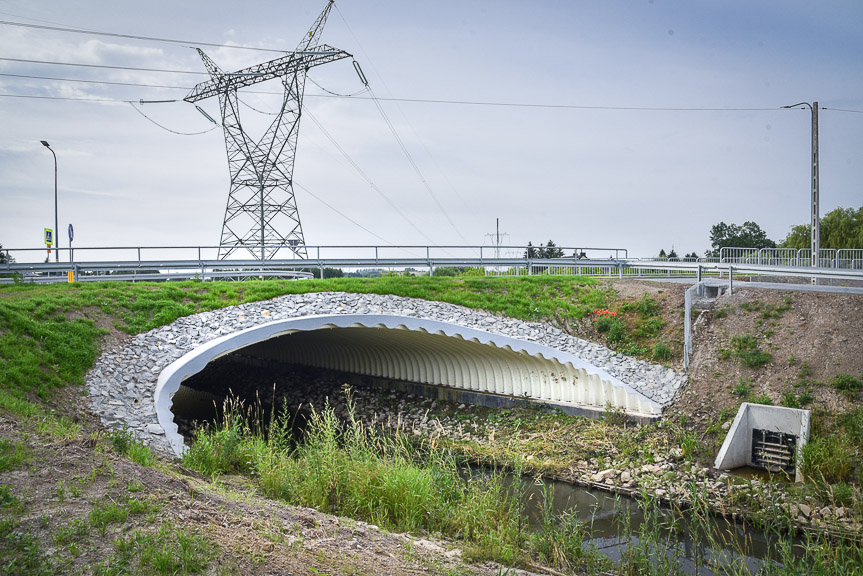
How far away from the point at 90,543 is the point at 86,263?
16.2 meters

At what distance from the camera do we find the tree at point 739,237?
62.7m

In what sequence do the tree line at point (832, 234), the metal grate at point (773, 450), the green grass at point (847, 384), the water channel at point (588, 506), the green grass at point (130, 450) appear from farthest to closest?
the tree line at point (832, 234) → the green grass at point (847, 384) → the metal grate at point (773, 450) → the water channel at point (588, 506) → the green grass at point (130, 450)

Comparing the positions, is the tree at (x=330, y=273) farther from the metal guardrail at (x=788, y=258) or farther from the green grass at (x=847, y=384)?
the metal guardrail at (x=788, y=258)

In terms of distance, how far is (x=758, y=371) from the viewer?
14773mm

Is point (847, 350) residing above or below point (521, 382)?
above

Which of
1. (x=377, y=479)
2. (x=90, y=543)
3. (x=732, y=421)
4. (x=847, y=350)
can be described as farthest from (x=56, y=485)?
(x=847, y=350)

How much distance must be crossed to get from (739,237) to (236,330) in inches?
2538

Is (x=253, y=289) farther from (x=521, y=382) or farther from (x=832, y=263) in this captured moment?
(x=832, y=263)

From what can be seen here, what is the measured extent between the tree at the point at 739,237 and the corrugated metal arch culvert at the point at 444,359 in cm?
5114

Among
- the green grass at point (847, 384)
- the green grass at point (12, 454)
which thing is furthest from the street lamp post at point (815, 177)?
the green grass at point (12, 454)

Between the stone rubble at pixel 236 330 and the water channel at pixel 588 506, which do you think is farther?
the stone rubble at pixel 236 330

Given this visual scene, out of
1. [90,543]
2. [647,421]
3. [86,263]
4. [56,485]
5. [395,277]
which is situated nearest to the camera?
[90,543]

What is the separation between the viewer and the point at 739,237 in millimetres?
65562

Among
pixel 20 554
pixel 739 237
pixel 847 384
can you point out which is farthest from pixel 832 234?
pixel 20 554
